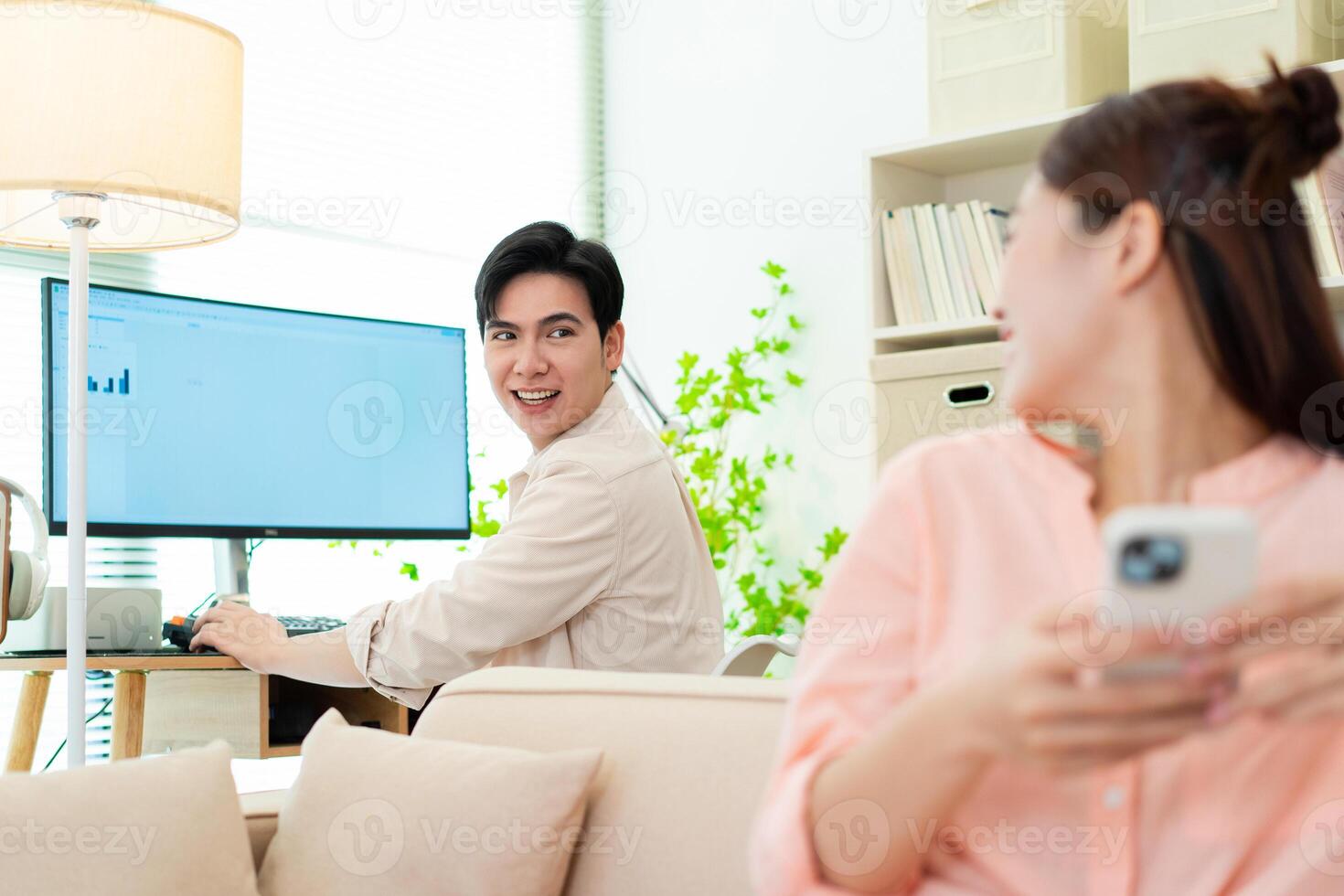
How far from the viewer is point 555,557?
1.75 metres

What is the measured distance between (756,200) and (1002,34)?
3.31 ft

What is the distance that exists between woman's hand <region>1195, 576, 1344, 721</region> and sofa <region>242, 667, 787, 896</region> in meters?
0.62

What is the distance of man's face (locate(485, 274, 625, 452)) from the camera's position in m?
1.97

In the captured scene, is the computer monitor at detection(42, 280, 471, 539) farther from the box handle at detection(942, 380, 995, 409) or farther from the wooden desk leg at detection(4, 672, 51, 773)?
the box handle at detection(942, 380, 995, 409)

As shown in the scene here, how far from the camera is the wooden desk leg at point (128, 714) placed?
6.23ft

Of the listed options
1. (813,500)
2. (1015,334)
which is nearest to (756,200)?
(813,500)

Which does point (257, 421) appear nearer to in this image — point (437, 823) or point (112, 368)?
point (112, 368)

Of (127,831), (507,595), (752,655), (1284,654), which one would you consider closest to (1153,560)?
(1284,654)

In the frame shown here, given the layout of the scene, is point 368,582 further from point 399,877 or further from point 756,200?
point 399,877

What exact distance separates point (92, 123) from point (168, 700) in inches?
33.5

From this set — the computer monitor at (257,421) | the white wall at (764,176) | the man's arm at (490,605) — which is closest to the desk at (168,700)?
the man's arm at (490,605)

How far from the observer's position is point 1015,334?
84 cm

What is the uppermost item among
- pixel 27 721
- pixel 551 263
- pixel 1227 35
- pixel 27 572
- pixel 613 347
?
pixel 1227 35

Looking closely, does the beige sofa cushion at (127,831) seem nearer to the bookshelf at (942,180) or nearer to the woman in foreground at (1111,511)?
the woman in foreground at (1111,511)
